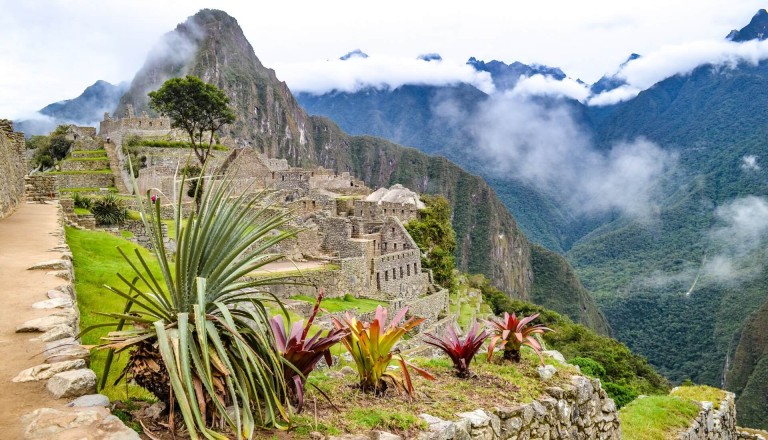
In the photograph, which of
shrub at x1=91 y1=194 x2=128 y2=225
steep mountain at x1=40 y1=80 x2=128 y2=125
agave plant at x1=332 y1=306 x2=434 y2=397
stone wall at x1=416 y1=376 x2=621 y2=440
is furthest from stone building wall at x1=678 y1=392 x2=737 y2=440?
steep mountain at x1=40 y1=80 x2=128 y2=125

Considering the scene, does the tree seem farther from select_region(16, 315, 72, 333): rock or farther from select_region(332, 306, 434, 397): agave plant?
select_region(332, 306, 434, 397): agave plant

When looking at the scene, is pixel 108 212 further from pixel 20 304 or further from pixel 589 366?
pixel 589 366

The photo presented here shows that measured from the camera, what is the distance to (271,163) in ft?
149

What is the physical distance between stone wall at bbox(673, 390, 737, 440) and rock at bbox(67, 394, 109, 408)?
33.4 feet

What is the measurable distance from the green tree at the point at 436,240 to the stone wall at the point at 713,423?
Answer: 1764 cm

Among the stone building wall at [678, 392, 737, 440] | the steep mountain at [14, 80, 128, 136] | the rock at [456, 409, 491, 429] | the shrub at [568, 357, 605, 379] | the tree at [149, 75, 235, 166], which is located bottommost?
the shrub at [568, 357, 605, 379]

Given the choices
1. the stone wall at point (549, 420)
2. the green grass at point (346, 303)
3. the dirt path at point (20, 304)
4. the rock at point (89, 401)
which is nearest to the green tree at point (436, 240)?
the green grass at point (346, 303)

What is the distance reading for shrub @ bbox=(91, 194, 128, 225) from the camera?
17.8 m

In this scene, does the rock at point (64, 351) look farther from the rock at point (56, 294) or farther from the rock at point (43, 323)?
the rock at point (56, 294)

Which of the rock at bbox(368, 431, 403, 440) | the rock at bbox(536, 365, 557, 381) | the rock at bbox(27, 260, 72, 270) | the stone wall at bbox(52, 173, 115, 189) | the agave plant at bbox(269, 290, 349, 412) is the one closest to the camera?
the rock at bbox(368, 431, 403, 440)

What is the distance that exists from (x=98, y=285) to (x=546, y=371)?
22.9 ft

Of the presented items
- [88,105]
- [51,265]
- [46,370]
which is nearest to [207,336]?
[46,370]

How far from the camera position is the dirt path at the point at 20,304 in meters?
3.28

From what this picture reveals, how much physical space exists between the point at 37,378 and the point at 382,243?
2027cm
